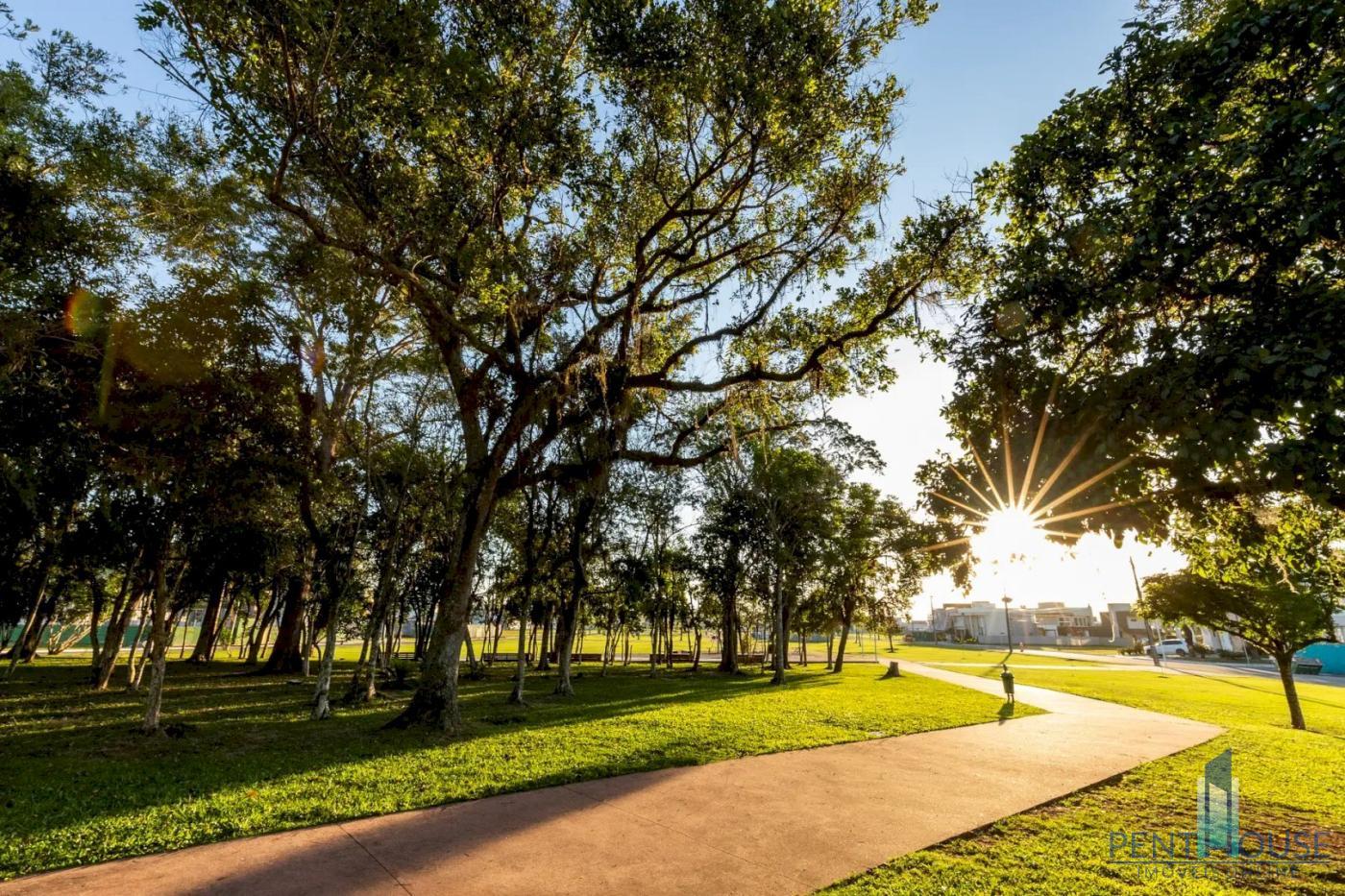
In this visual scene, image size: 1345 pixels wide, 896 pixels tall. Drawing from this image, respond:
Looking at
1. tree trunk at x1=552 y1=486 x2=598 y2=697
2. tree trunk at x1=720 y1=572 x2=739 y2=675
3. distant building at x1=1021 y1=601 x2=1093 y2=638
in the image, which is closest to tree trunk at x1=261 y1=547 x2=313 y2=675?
tree trunk at x1=552 y1=486 x2=598 y2=697

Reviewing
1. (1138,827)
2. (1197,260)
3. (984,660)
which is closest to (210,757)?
(1138,827)

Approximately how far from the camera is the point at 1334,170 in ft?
12.8

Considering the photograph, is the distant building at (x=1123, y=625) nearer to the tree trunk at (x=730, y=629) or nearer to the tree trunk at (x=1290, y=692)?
the tree trunk at (x=730, y=629)

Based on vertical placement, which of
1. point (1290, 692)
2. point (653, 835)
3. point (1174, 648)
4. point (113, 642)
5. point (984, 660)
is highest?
point (113, 642)

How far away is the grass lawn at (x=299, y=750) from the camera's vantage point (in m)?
5.85

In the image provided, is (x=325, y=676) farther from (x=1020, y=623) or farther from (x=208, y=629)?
(x=1020, y=623)

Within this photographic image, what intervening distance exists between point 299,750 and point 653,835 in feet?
23.3

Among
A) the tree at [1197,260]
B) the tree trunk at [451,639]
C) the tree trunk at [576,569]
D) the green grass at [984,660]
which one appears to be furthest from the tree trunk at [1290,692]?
the tree trunk at [451,639]

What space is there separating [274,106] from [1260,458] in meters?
11.0

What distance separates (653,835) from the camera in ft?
18.7

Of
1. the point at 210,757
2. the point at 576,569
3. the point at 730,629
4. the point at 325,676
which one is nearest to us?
the point at 210,757

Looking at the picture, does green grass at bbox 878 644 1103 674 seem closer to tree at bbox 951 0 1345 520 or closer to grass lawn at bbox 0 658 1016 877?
grass lawn at bbox 0 658 1016 877

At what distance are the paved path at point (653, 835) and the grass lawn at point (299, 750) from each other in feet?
2.06

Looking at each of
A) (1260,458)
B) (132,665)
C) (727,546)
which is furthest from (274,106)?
(727,546)
